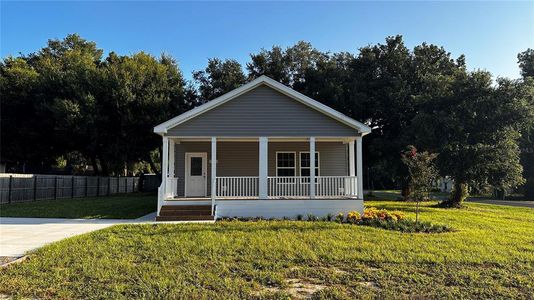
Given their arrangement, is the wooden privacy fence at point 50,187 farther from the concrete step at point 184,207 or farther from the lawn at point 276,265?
the lawn at point 276,265

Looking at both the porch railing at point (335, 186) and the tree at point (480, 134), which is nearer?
the porch railing at point (335, 186)

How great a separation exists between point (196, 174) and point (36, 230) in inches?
312

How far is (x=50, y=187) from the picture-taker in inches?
894

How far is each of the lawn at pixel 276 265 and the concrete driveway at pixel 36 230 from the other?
829 millimetres

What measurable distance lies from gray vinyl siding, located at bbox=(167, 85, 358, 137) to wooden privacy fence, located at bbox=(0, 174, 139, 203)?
11046 mm

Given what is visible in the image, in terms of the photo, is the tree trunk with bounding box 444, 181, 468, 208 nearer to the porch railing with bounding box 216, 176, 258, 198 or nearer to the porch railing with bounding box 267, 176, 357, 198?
the porch railing with bounding box 267, 176, 357, 198

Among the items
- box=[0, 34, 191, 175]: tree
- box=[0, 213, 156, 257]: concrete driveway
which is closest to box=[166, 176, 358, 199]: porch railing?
box=[0, 213, 156, 257]: concrete driveway

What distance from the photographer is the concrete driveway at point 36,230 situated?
8662 mm

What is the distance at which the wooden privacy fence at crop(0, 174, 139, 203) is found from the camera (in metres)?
19.6

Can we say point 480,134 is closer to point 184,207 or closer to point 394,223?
point 394,223

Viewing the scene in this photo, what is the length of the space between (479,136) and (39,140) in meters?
28.5

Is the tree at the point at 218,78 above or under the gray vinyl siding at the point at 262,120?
above

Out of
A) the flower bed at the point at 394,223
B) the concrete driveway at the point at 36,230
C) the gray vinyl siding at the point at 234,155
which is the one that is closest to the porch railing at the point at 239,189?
the gray vinyl siding at the point at 234,155

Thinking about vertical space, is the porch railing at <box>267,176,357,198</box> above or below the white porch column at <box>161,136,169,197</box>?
below
